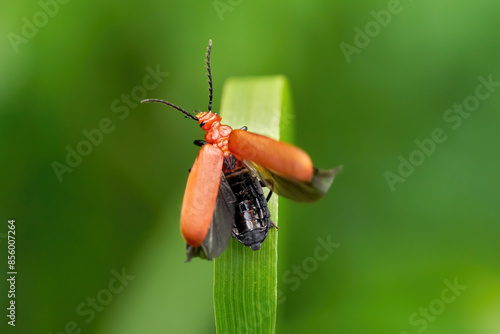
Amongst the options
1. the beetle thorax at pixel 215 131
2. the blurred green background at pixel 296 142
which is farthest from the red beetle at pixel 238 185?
the blurred green background at pixel 296 142

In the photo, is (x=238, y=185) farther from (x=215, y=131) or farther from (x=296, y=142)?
(x=296, y=142)

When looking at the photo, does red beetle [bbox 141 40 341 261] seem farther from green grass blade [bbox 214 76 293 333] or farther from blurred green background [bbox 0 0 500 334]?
blurred green background [bbox 0 0 500 334]

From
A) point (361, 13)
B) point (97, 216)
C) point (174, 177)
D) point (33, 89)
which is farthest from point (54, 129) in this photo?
point (361, 13)

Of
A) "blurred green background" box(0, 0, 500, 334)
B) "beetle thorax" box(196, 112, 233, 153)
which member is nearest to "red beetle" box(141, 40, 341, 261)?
"beetle thorax" box(196, 112, 233, 153)

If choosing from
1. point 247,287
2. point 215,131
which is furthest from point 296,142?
point 247,287

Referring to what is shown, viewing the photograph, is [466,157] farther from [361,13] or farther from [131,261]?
[131,261]

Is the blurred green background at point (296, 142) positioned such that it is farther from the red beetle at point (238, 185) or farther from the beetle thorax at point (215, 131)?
the beetle thorax at point (215, 131)
